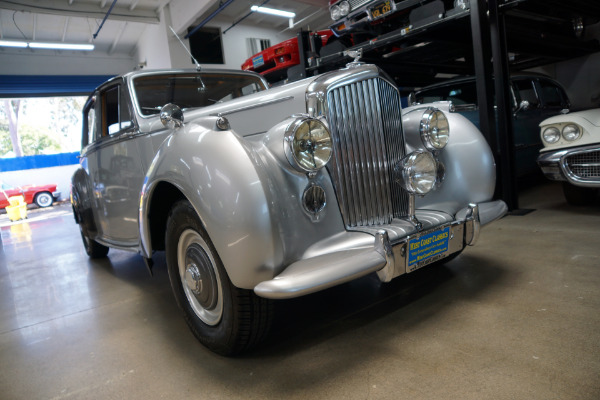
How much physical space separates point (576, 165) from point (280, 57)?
4.35 metres

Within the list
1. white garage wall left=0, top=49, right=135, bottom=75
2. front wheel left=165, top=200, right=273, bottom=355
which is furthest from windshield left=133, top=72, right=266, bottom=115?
white garage wall left=0, top=49, right=135, bottom=75

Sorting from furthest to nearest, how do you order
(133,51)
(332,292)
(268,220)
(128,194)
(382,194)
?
(133,51)
(128,194)
(332,292)
(382,194)
(268,220)

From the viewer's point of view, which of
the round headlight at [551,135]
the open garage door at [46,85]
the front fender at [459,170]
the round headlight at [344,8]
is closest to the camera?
the front fender at [459,170]

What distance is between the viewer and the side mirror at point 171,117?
2.06 meters

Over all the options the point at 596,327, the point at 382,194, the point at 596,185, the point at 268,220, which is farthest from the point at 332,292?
the point at 596,185

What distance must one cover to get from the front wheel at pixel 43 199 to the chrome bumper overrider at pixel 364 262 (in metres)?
13.8

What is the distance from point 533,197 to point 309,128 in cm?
399

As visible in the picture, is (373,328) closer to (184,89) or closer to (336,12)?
(184,89)

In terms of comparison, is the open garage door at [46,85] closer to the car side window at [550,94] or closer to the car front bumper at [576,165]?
the car side window at [550,94]

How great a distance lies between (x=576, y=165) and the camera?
3.35 m

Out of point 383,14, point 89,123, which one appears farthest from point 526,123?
point 89,123

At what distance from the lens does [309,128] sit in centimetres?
167

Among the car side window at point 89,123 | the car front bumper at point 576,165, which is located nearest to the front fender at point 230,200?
the car side window at point 89,123

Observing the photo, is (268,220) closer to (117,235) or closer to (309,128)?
(309,128)
